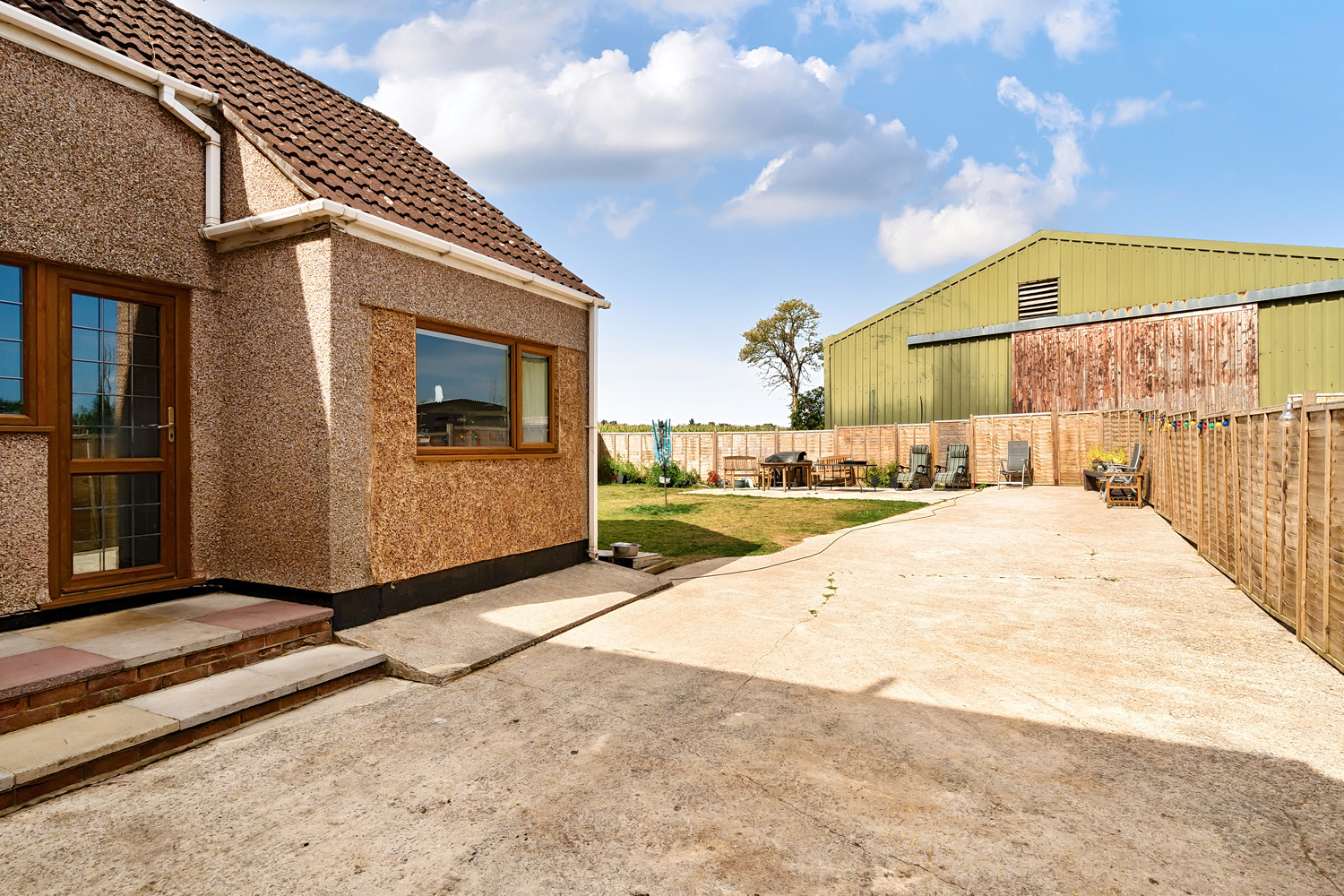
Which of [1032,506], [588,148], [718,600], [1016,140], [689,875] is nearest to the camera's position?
[689,875]

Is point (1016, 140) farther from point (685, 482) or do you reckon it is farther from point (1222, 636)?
point (1222, 636)

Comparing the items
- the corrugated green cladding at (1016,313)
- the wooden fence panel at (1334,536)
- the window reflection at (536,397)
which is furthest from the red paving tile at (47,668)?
the corrugated green cladding at (1016,313)

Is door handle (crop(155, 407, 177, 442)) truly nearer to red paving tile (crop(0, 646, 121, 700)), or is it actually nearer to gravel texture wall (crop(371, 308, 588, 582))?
gravel texture wall (crop(371, 308, 588, 582))

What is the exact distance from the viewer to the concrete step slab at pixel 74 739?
2557 mm

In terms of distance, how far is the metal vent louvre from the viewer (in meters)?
19.1

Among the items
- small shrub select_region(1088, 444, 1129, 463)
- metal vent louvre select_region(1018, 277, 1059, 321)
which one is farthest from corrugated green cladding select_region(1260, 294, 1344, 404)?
metal vent louvre select_region(1018, 277, 1059, 321)

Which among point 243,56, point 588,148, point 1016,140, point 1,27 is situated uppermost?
point 1016,140

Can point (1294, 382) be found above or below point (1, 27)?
below

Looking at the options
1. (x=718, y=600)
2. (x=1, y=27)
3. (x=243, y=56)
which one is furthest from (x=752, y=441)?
(x=1, y=27)

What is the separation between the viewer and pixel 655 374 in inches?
1212

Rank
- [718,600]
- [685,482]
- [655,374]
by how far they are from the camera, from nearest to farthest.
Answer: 1. [718,600]
2. [685,482]
3. [655,374]

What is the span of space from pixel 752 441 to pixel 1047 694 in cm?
1881

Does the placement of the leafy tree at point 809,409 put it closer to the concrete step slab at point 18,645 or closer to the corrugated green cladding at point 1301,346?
the corrugated green cladding at point 1301,346

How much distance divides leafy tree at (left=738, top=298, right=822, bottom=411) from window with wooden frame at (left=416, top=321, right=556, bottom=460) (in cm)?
2913
